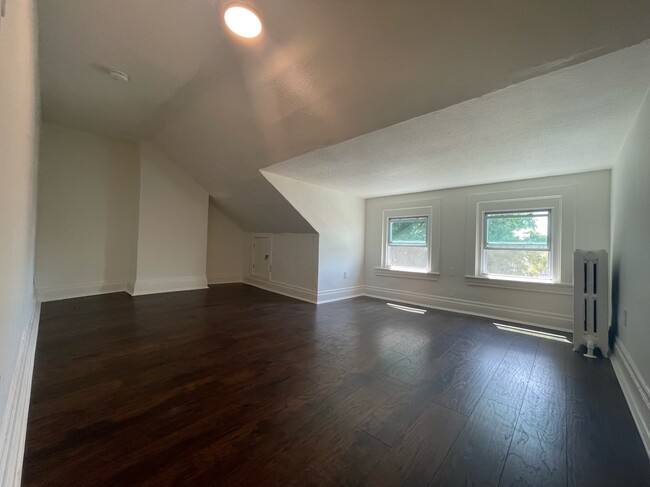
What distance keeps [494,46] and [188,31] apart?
189 cm

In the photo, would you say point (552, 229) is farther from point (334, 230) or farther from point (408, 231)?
point (334, 230)

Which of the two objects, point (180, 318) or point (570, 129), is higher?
point (570, 129)

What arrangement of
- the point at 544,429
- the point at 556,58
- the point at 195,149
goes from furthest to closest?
the point at 195,149 → the point at 544,429 → the point at 556,58

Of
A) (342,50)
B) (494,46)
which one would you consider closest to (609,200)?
(494,46)

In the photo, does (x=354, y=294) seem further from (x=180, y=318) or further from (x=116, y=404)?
(x=116, y=404)

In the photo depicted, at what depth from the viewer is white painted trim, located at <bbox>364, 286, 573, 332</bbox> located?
3097 mm

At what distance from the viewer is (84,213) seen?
13.5ft

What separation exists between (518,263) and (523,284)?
0.30 metres

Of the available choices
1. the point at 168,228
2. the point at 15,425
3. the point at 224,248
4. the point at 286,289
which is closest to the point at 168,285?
the point at 168,228

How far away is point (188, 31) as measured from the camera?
5.78 feet

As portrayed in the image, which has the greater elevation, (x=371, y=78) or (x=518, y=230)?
(x=371, y=78)

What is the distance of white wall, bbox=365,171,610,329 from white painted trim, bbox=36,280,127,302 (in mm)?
4438

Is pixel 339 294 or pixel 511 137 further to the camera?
pixel 339 294

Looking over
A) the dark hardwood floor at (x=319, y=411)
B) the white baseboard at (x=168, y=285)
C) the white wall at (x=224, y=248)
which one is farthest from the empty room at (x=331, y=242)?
the white wall at (x=224, y=248)
